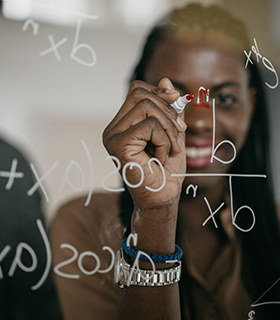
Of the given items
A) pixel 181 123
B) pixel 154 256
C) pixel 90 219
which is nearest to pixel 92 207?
pixel 90 219

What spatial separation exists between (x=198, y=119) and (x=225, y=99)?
0.31 feet

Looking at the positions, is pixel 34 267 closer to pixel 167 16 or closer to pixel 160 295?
pixel 160 295

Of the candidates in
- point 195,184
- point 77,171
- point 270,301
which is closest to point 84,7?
point 77,171

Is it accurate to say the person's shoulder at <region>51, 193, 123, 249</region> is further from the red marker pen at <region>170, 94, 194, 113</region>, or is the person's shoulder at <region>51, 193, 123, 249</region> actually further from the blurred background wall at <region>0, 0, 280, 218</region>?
the red marker pen at <region>170, 94, 194, 113</region>

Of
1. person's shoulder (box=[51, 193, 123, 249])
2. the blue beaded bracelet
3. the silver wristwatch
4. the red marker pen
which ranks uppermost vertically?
the red marker pen

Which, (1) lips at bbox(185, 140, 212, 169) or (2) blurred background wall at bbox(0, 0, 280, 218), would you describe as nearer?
(2) blurred background wall at bbox(0, 0, 280, 218)

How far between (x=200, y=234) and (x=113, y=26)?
54 cm

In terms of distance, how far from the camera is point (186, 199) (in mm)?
704

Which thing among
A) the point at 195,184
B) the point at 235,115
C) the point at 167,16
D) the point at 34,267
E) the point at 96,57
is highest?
the point at 167,16

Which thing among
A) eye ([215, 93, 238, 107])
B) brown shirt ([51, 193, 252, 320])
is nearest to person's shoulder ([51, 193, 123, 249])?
brown shirt ([51, 193, 252, 320])

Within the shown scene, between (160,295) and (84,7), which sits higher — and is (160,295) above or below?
below

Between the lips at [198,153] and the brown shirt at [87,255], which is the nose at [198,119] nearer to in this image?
the lips at [198,153]

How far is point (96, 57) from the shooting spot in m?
0.62

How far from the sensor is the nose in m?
0.70
